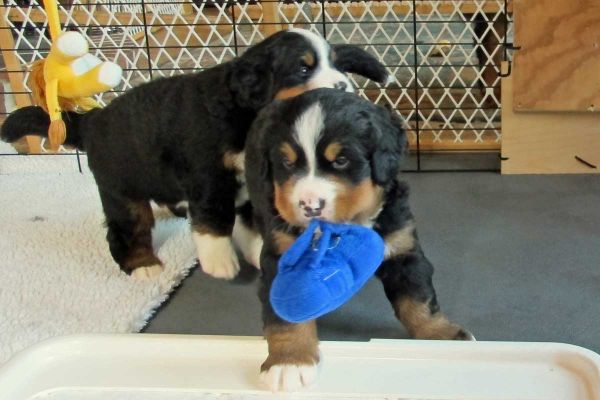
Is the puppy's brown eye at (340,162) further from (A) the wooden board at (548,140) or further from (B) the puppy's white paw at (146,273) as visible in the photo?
(A) the wooden board at (548,140)

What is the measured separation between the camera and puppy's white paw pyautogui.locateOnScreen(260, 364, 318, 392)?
4.25 feet

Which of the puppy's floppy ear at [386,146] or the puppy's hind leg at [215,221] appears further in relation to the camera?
the puppy's hind leg at [215,221]

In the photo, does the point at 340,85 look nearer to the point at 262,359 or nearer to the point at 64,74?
the point at 262,359

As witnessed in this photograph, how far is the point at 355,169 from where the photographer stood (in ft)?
4.24

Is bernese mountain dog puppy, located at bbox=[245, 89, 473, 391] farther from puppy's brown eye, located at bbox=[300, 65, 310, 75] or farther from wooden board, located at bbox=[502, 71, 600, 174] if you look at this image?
wooden board, located at bbox=[502, 71, 600, 174]

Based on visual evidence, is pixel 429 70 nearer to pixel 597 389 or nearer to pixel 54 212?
pixel 54 212

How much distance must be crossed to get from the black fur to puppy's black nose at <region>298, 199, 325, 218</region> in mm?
53

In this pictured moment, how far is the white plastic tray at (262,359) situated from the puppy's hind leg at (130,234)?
0.62 metres

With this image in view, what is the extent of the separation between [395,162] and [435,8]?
5.31 feet

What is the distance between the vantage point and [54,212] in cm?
251

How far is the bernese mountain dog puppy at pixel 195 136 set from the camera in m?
1.77

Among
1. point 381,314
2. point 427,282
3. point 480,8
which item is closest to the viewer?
point 427,282

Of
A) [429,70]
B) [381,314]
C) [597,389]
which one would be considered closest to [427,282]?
[381,314]

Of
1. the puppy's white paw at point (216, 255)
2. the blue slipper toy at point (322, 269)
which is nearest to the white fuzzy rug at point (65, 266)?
the puppy's white paw at point (216, 255)
